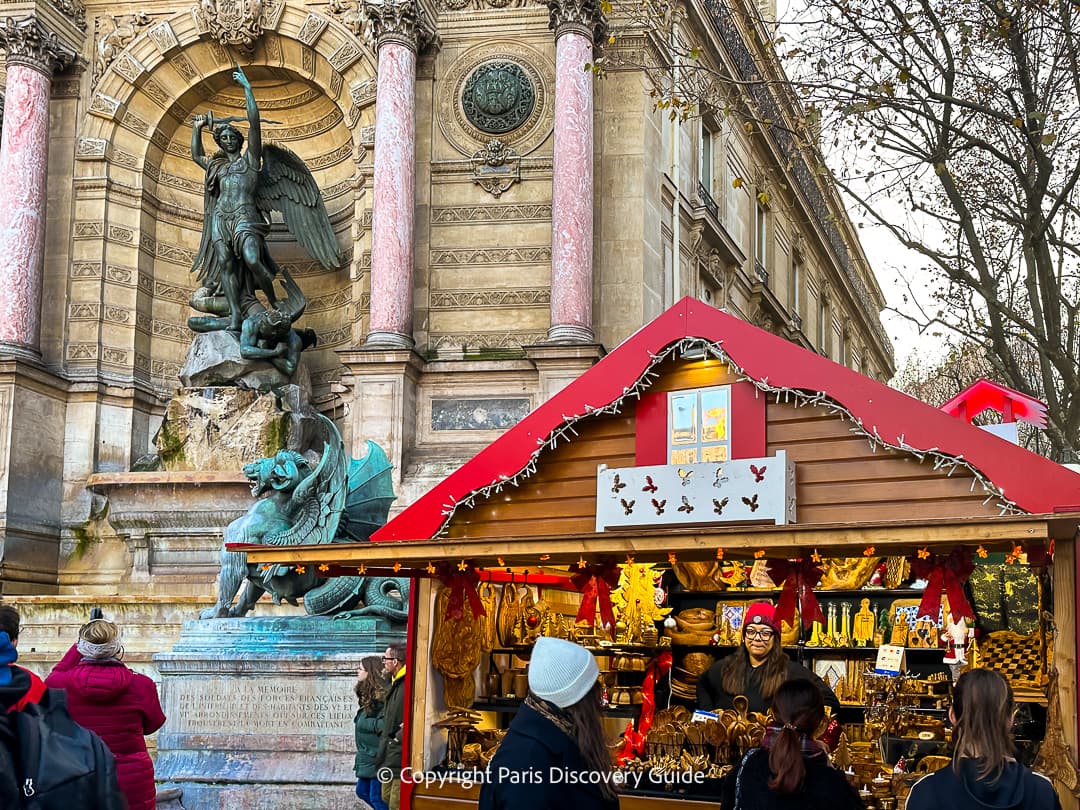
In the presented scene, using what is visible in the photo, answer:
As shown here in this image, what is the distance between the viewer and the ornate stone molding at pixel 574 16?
2053 centimetres

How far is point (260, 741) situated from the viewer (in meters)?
11.3

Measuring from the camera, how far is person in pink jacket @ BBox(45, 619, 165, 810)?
22.3ft

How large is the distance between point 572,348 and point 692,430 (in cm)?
1153

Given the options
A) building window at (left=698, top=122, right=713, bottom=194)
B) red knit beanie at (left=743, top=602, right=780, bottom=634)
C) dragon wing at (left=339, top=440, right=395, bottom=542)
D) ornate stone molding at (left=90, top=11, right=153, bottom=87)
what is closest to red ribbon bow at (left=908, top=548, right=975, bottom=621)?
red knit beanie at (left=743, top=602, right=780, bottom=634)

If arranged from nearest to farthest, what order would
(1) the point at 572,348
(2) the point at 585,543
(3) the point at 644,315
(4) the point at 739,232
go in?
(2) the point at 585,543
(1) the point at 572,348
(3) the point at 644,315
(4) the point at 739,232

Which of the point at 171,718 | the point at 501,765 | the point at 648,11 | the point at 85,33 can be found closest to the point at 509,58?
the point at 648,11

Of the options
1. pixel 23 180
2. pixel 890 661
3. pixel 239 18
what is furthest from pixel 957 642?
pixel 239 18

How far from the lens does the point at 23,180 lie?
70.0 feet

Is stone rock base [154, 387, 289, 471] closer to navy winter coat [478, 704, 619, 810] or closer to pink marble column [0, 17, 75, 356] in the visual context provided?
pink marble column [0, 17, 75, 356]

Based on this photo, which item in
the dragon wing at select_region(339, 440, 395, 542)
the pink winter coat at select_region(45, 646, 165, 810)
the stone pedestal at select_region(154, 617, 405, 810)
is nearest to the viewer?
the pink winter coat at select_region(45, 646, 165, 810)

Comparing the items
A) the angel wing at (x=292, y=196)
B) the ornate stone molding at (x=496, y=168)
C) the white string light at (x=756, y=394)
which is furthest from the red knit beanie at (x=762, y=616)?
the angel wing at (x=292, y=196)

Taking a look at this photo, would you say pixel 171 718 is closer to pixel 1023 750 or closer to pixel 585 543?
pixel 585 543

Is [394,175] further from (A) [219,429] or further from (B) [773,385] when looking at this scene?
(B) [773,385]

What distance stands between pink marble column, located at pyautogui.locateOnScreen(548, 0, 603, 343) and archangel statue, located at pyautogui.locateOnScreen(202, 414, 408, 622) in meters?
7.41
